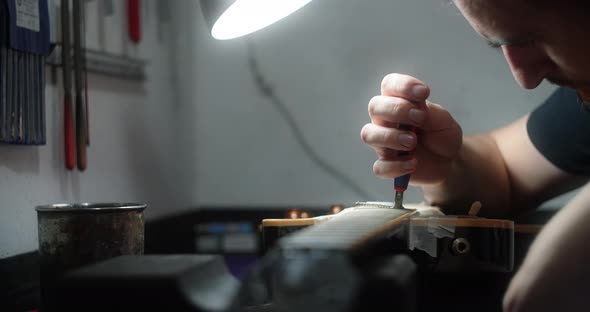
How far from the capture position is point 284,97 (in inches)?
57.6

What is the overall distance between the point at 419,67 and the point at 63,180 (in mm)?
812

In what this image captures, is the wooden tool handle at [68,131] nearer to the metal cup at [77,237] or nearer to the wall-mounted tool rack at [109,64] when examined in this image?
the wall-mounted tool rack at [109,64]

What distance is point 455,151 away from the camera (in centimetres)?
97

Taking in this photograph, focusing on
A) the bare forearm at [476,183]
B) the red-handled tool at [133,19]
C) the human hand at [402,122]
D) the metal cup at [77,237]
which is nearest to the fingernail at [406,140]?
the human hand at [402,122]

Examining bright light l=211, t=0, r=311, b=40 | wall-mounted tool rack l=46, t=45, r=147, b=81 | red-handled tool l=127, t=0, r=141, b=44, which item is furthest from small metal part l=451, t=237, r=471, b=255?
red-handled tool l=127, t=0, r=141, b=44

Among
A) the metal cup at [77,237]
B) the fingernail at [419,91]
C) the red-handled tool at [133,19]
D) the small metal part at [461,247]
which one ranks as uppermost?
the red-handled tool at [133,19]

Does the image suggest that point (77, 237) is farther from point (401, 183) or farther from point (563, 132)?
point (563, 132)

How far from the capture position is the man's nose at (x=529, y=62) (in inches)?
26.5

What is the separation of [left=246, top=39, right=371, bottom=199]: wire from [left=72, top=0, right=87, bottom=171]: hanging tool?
571mm

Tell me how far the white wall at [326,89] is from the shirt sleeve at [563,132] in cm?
18

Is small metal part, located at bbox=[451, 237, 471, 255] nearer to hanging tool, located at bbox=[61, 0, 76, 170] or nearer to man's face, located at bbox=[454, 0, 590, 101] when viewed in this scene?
man's face, located at bbox=[454, 0, 590, 101]

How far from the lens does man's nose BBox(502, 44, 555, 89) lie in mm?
674

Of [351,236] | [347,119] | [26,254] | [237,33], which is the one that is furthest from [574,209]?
[347,119]

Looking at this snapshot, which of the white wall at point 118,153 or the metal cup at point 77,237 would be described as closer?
the metal cup at point 77,237
